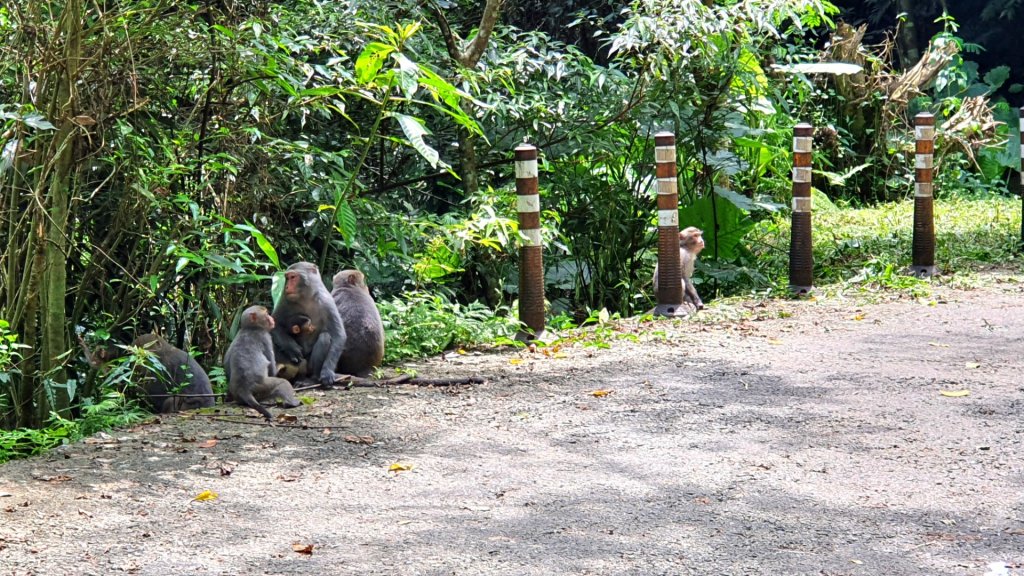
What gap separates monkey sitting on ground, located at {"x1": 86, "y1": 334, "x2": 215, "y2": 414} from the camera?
6.03m

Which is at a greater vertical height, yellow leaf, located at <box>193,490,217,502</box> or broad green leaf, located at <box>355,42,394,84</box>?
broad green leaf, located at <box>355,42,394,84</box>

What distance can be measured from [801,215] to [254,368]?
496cm

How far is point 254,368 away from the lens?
579cm

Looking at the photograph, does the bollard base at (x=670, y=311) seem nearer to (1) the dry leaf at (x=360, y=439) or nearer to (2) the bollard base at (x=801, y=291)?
(2) the bollard base at (x=801, y=291)

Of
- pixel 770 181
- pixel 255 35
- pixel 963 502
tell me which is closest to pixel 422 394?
pixel 255 35

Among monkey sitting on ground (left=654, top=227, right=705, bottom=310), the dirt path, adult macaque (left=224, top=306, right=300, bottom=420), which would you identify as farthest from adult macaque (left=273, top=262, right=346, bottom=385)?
monkey sitting on ground (left=654, top=227, right=705, bottom=310)

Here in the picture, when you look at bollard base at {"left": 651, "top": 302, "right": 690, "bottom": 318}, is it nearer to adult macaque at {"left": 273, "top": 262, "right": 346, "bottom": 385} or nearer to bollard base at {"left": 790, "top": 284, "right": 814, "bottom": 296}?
bollard base at {"left": 790, "top": 284, "right": 814, "bottom": 296}

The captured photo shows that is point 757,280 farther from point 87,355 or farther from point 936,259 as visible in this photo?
point 87,355

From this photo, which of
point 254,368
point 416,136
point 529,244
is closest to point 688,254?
point 529,244

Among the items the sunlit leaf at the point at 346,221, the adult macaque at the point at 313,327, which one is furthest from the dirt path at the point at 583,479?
the sunlit leaf at the point at 346,221

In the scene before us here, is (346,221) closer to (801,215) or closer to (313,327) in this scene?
(313,327)

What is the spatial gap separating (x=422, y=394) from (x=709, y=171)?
205 inches

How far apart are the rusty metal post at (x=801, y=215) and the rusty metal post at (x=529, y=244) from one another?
2519 mm

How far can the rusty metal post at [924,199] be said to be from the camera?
380 inches
